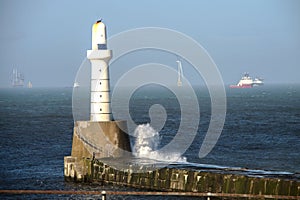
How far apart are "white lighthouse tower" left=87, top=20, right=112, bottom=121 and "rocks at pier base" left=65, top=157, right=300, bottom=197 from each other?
139 inches

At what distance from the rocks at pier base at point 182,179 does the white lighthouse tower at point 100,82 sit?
3528 mm

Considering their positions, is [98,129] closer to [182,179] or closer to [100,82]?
[100,82]

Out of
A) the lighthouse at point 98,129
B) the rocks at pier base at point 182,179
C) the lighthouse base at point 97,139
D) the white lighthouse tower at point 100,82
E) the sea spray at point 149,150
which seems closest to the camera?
the rocks at pier base at point 182,179

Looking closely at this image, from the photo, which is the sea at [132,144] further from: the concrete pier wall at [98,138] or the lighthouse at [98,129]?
the concrete pier wall at [98,138]

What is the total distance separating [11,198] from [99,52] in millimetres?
11678

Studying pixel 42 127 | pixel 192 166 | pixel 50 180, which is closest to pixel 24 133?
pixel 42 127

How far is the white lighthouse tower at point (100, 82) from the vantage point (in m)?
47.0

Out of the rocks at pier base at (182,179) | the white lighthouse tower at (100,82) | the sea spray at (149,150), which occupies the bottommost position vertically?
the rocks at pier base at (182,179)

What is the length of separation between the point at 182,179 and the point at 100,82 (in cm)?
1061

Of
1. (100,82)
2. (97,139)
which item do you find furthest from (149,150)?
(100,82)

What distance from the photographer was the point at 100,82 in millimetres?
47031

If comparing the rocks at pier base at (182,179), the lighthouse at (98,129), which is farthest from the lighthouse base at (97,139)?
the rocks at pier base at (182,179)

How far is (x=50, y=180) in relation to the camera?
151ft

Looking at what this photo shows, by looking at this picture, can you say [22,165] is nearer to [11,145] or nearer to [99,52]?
[99,52]
